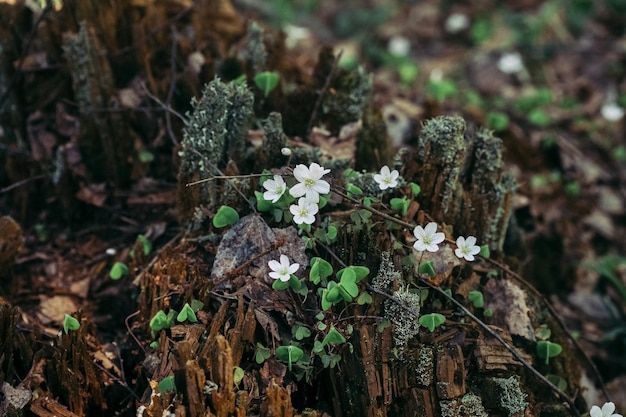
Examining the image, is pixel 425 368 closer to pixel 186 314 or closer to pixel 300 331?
pixel 300 331

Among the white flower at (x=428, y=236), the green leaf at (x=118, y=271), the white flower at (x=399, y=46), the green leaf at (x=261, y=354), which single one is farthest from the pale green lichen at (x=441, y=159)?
the white flower at (x=399, y=46)

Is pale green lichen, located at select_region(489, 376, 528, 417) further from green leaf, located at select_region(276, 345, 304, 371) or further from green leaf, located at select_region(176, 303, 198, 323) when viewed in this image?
green leaf, located at select_region(176, 303, 198, 323)

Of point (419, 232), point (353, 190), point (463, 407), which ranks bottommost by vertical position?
point (463, 407)

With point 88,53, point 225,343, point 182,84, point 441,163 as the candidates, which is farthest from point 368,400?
point 88,53

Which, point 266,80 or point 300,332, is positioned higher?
point 266,80

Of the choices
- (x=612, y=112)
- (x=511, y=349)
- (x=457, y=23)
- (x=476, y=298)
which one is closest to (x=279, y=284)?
(x=476, y=298)

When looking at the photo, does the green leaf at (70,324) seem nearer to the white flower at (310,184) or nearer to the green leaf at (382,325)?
the white flower at (310,184)
